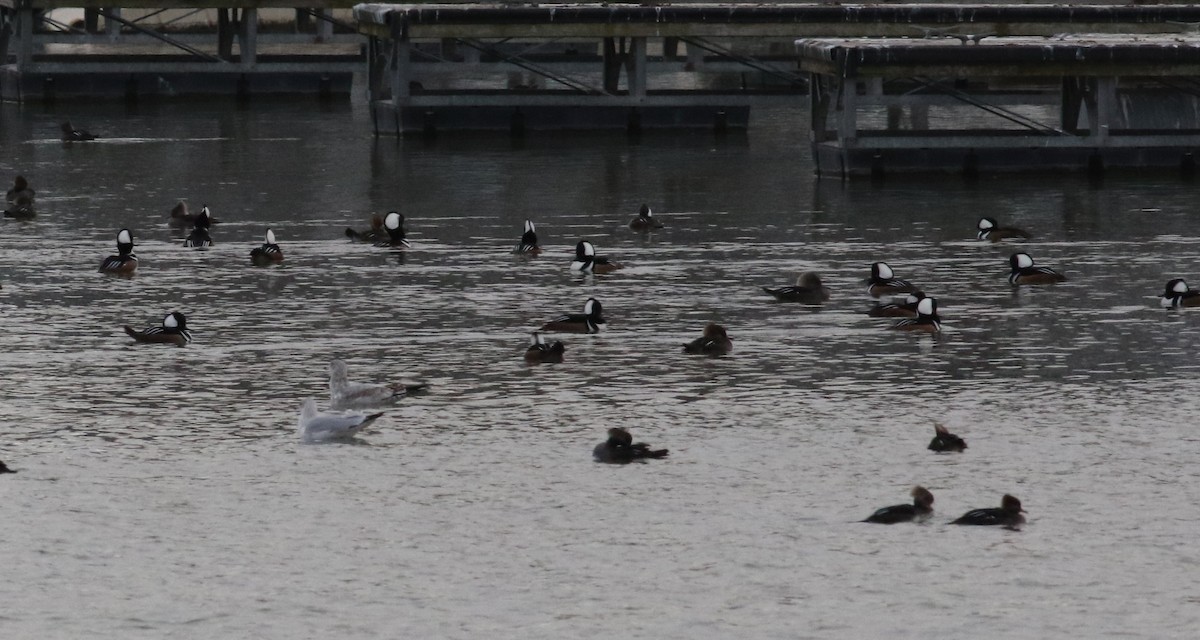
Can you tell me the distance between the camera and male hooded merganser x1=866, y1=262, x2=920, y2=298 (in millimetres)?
25766

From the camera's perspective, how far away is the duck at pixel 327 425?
18.5 meters

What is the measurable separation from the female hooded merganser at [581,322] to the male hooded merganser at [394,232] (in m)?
6.95

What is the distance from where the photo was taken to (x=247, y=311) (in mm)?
25188

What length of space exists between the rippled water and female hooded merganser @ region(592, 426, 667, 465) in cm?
28

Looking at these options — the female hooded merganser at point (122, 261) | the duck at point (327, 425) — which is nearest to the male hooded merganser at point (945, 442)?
the duck at point (327, 425)

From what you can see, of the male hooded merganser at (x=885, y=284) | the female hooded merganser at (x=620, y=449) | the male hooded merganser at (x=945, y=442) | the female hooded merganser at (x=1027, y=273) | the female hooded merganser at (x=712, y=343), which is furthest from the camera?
the female hooded merganser at (x=1027, y=273)

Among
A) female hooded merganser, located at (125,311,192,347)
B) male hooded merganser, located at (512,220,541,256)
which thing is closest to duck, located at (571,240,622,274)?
male hooded merganser, located at (512,220,541,256)

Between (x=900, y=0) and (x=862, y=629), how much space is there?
47.1 meters

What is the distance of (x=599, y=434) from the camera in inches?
741

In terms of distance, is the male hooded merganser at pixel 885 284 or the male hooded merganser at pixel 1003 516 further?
the male hooded merganser at pixel 885 284

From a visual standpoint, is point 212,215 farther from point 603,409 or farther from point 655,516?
point 655,516

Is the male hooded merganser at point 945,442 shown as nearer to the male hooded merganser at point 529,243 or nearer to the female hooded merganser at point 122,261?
the male hooded merganser at point 529,243

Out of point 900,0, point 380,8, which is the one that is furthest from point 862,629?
point 900,0

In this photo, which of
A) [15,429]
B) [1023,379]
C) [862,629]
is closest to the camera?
[862,629]
